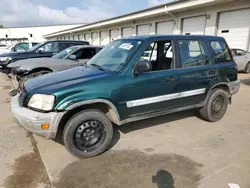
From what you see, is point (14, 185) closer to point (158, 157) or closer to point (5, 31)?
point (158, 157)

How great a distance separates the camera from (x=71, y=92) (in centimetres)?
287

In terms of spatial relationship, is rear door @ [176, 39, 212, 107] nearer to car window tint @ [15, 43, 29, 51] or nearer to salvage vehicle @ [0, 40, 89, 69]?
salvage vehicle @ [0, 40, 89, 69]

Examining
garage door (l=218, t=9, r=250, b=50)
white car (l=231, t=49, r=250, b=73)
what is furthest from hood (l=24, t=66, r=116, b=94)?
garage door (l=218, t=9, r=250, b=50)

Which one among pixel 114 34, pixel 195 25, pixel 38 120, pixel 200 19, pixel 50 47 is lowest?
pixel 38 120

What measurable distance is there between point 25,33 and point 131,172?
69.3m

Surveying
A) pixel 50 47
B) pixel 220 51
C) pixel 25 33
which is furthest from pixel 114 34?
pixel 25 33

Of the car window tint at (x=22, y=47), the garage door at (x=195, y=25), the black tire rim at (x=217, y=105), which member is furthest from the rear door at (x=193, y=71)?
the car window tint at (x=22, y=47)

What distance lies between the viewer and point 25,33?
6197 cm

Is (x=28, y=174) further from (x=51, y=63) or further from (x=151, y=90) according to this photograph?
(x=51, y=63)

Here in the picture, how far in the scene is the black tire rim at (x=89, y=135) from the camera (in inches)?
122

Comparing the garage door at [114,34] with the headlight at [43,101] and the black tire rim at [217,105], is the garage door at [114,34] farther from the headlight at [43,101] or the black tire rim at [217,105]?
the headlight at [43,101]

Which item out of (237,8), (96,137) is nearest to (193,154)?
(96,137)

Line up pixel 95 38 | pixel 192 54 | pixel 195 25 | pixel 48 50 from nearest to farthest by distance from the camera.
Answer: pixel 192 54 < pixel 48 50 < pixel 195 25 < pixel 95 38

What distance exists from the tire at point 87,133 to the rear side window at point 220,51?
280cm
